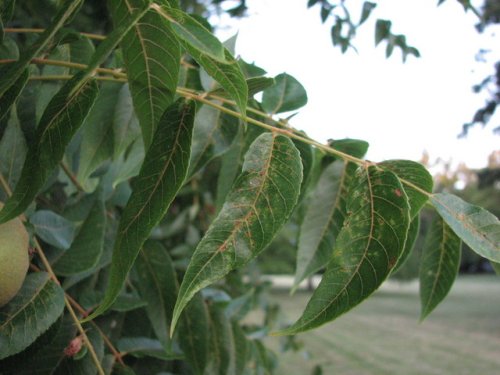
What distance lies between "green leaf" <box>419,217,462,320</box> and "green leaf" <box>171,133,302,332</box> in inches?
13.6

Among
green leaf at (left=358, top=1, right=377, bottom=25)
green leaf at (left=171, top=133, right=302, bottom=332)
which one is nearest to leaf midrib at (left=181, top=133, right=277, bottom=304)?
green leaf at (left=171, top=133, right=302, bottom=332)

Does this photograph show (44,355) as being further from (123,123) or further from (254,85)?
(254,85)

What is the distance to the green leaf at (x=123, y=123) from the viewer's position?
1.07m

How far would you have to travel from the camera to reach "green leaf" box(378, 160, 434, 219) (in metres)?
0.84

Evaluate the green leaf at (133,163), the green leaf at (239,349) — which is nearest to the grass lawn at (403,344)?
the green leaf at (239,349)

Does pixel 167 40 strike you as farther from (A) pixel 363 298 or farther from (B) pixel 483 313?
(B) pixel 483 313

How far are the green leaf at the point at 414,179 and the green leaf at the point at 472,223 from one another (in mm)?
18

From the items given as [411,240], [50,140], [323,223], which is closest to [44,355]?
[50,140]

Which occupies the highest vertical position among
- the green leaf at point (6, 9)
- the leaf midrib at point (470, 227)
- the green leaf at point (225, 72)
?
the green leaf at point (6, 9)

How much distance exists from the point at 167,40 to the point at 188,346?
0.71 m

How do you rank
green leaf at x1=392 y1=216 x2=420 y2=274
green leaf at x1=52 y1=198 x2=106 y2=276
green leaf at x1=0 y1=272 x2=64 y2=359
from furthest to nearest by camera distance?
1. green leaf at x1=52 y1=198 x2=106 y2=276
2. green leaf at x1=392 y1=216 x2=420 y2=274
3. green leaf at x1=0 y1=272 x2=64 y2=359

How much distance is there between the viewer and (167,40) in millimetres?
685

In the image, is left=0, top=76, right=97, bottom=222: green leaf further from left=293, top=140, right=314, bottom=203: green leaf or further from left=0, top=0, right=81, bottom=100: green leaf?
left=293, top=140, right=314, bottom=203: green leaf

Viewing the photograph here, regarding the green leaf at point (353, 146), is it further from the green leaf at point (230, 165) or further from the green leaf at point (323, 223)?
the green leaf at point (230, 165)
